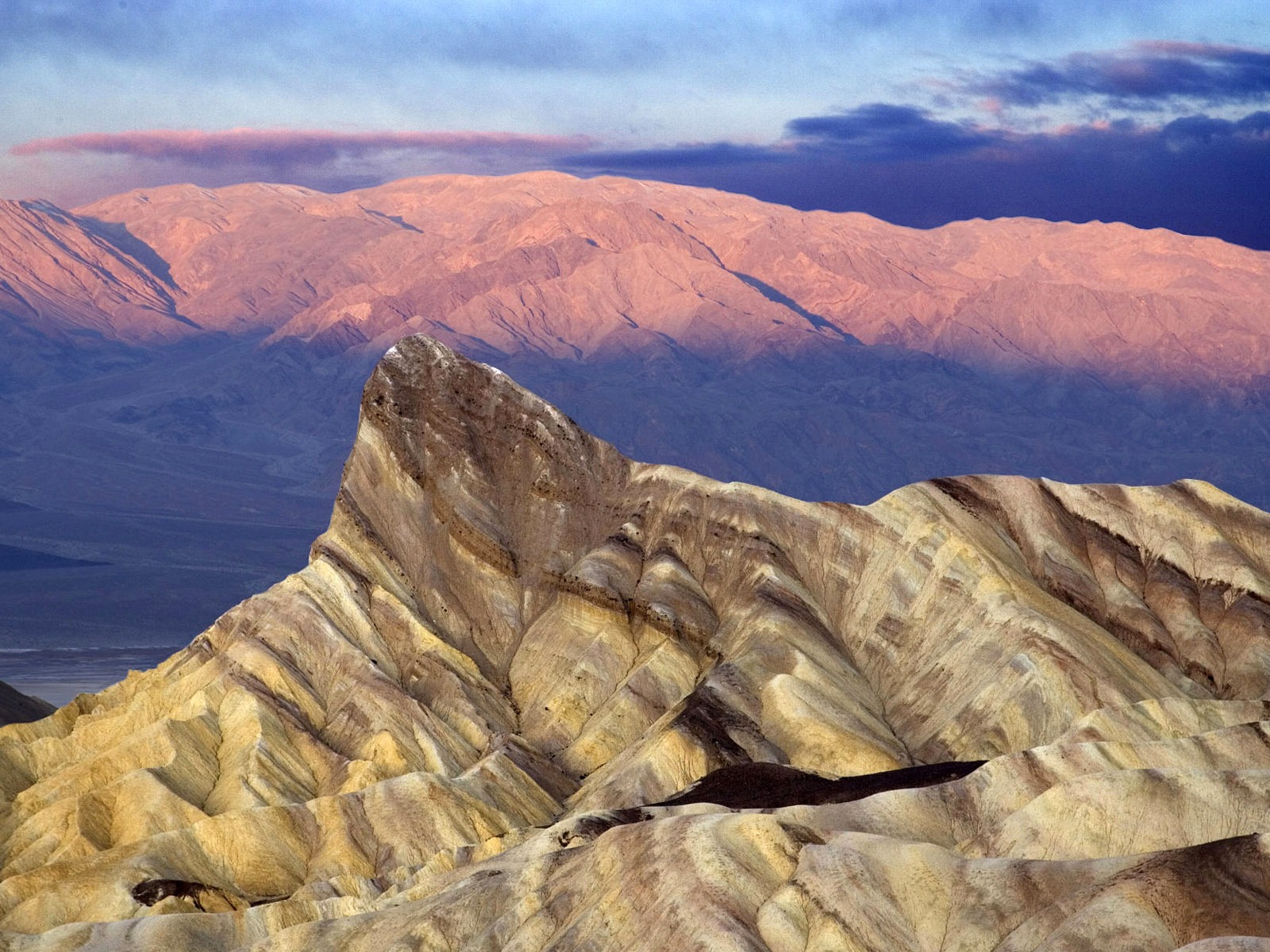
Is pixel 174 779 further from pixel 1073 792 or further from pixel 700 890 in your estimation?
pixel 1073 792

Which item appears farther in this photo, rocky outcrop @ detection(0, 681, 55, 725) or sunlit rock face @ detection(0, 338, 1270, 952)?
rocky outcrop @ detection(0, 681, 55, 725)

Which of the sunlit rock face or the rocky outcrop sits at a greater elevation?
the sunlit rock face

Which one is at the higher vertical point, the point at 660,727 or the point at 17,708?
the point at 660,727

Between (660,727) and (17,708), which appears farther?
(17,708)

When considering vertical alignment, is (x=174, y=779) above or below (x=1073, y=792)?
below

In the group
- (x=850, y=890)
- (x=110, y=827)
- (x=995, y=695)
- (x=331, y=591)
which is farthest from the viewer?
(x=331, y=591)

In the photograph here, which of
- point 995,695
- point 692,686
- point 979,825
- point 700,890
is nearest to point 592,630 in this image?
point 692,686

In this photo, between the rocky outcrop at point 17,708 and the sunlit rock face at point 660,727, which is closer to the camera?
the sunlit rock face at point 660,727

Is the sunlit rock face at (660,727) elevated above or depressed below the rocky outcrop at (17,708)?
above
